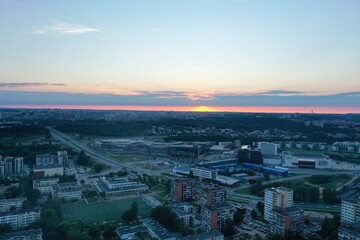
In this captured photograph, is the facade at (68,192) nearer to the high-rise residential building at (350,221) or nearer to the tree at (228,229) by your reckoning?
the tree at (228,229)

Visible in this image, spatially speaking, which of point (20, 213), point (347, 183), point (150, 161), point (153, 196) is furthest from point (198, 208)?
point (150, 161)

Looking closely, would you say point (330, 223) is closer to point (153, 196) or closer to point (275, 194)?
point (275, 194)

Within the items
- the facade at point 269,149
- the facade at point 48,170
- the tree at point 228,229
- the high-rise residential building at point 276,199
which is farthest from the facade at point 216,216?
the facade at point 269,149

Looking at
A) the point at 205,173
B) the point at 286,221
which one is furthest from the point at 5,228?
the point at 205,173

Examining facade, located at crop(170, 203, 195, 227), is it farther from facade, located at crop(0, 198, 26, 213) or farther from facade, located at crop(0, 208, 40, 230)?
facade, located at crop(0, 198, 26, 213)

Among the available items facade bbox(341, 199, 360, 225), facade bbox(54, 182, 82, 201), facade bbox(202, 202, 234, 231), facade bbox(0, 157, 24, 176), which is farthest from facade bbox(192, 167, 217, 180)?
facade bbox(0, 157, 24, 176)

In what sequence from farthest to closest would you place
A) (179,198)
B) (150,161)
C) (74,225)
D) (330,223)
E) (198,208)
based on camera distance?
(150,161), (179,198), (198,208), (330,223), (74,225)
